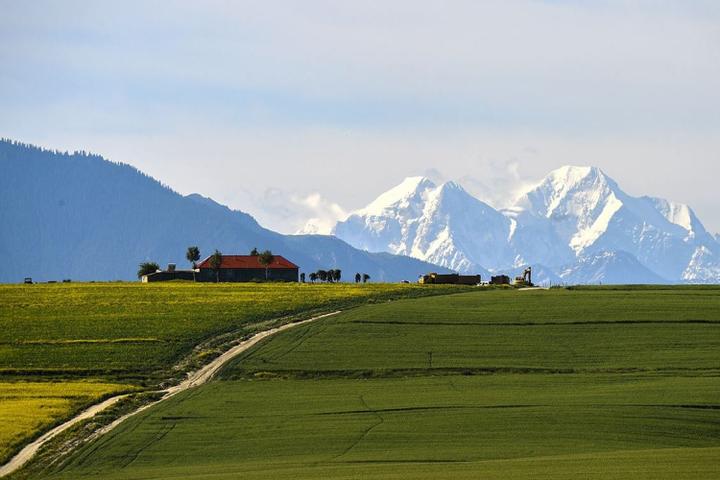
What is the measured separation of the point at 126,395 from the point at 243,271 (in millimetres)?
95000

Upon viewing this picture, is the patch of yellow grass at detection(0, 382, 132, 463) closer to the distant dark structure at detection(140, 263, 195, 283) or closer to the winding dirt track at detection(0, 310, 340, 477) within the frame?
the winding dirt track at detection(0, 310, 340, 477)

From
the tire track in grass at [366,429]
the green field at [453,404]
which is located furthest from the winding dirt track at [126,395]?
the tire track in grass at [366,429]

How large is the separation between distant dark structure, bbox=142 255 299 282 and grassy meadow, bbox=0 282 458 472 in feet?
58.6

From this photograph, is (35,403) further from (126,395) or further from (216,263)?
(216,263)

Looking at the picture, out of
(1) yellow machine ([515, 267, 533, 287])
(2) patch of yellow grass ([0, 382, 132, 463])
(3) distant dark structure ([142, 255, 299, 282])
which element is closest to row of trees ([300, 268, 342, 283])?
(3) distant dark structure ([142, 255, 299, 282])

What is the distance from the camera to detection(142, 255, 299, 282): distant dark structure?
7146 inches

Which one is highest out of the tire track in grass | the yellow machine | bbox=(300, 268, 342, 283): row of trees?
bbox=(300, 268, 342, 283): row of trees

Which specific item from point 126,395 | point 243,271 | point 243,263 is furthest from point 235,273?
point 126,395

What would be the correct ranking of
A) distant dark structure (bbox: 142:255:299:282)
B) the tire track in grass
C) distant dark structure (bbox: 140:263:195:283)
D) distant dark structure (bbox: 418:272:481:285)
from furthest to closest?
1. distant dark structure (bbox: 140:263:195:283)
2. distant dark structure (bbox: 142:255:299:282)
3. distant dark structure (bbox: 418:272:481:285)
4. the tire track in grass

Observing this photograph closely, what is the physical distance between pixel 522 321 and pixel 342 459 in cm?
5189

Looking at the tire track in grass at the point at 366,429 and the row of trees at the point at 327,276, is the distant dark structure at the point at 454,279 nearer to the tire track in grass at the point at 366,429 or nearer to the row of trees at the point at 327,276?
the row of trees at the point at 327,276

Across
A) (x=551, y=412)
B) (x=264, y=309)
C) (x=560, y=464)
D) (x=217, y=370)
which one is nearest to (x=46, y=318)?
(x=264, y=309)

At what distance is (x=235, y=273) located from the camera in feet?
599

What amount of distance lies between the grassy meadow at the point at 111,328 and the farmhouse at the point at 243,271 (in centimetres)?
1777
